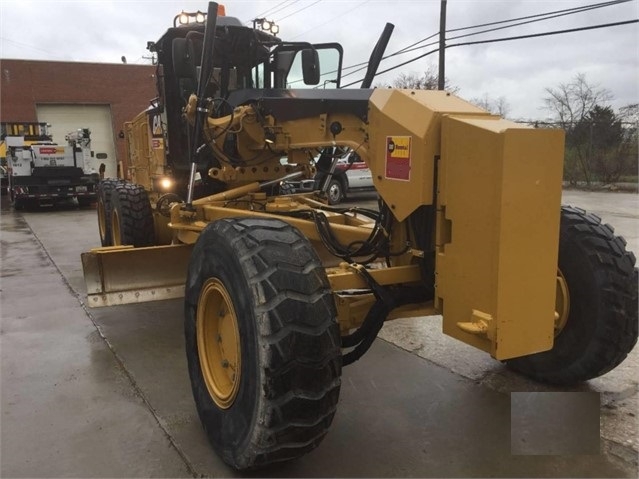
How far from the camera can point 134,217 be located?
685cm

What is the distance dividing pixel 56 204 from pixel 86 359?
58.2 ft

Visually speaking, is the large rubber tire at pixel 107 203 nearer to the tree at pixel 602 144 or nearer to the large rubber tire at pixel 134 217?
the large rubber tire at pixel 134 217

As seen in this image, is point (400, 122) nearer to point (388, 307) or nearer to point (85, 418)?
point (388, 307)

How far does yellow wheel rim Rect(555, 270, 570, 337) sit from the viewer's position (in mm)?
3805

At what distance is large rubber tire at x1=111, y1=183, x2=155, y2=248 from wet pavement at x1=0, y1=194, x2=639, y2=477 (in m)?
1.08

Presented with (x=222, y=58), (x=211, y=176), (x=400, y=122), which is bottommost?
(x=211, y=176)

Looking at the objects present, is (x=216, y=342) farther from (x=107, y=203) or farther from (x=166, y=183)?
(x=107, y=203)

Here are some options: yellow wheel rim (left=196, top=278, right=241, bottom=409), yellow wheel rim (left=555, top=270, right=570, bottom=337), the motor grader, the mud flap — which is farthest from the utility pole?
yellow wheel rim (left=196, top=278, right=241, bottom=409)

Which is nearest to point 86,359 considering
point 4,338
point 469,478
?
point 4,338

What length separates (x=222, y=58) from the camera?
5551mm

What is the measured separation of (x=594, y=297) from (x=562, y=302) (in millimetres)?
214

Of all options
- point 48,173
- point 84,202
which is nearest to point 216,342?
point 48,173

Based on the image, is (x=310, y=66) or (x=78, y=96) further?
(x=78, y=96)

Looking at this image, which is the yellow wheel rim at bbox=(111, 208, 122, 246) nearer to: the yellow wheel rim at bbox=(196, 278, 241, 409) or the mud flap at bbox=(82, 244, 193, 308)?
the mud flap at bbox=(82, 244, 193, 308)
